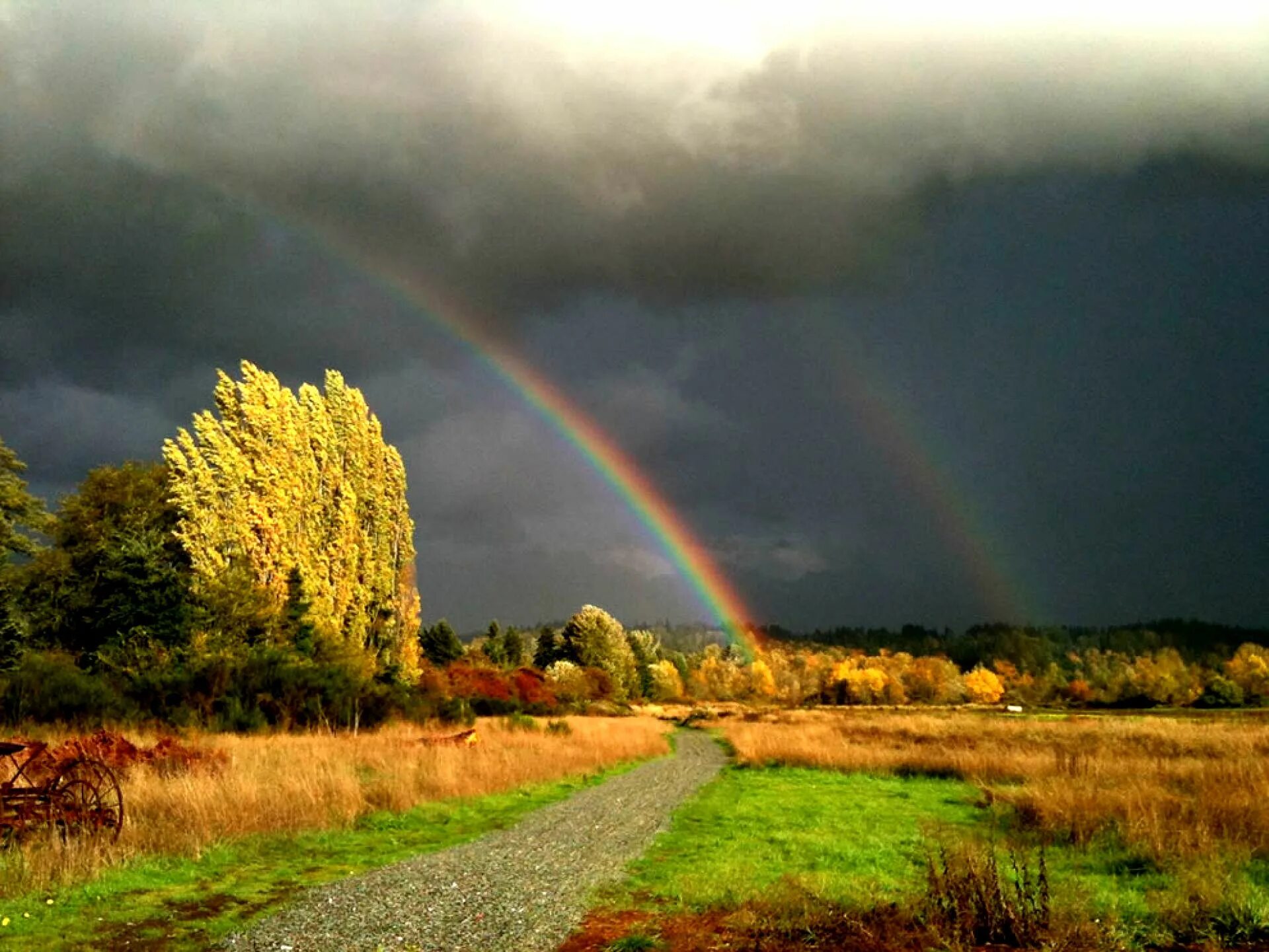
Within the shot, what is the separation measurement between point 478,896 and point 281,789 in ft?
21.8

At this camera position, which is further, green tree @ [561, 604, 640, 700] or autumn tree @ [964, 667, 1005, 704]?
autumn tree @ [964, 667, 1005, 704]

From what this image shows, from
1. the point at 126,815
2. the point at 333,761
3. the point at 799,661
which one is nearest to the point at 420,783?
the point at 333,761

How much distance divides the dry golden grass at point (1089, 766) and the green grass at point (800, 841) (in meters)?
1.80

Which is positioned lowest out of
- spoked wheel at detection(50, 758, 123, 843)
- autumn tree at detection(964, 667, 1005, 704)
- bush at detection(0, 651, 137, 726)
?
autumn tree at detection(964, 667, 1005, 704)

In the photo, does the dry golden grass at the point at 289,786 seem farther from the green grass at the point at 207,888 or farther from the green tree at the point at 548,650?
the green tree at the point at 548,650

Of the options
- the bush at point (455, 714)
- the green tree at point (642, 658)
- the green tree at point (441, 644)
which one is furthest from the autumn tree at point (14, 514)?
the green tree at point (642, 658)

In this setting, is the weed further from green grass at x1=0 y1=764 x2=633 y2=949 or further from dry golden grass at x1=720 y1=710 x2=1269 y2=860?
dry golden grass at x1=720 y1=710 x2=1269 y2=860

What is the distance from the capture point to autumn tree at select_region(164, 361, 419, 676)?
37875 mm

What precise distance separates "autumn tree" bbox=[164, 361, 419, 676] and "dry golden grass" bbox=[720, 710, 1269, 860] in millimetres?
20407

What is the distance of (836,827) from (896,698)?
134924mm

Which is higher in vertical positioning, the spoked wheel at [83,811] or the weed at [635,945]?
the spoked wheel at [83,811]

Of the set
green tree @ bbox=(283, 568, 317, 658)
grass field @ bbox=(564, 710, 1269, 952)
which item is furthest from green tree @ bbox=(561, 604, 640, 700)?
grass field @ bbox=(564, 710, 1269, 952)

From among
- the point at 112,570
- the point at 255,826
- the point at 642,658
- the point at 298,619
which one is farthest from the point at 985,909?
the point at 642,658

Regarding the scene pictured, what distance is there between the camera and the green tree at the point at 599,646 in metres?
106
